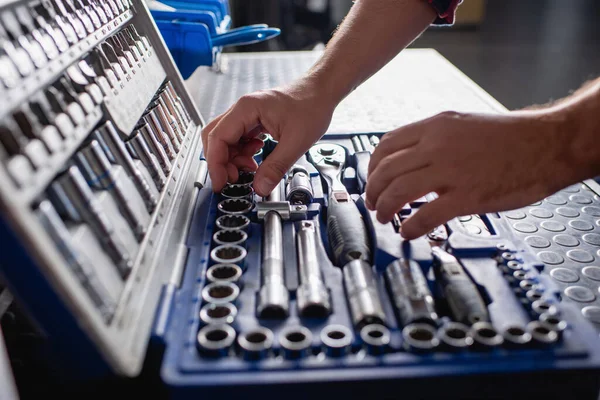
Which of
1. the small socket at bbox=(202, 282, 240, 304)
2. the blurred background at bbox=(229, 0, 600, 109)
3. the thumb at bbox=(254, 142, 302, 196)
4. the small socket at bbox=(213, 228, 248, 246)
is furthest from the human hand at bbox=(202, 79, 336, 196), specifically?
the blurred background at bbox=(229, 0, 600, 109)

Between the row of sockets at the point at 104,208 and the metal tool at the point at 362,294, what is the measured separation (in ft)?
0.72

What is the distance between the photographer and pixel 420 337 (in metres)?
0.48

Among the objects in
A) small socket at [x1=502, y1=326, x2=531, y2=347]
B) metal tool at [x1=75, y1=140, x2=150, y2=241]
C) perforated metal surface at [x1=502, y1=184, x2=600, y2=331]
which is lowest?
perforated metal surface at [x1=502, y1=184, x2=600, y2=331]

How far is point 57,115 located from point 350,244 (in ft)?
1.11

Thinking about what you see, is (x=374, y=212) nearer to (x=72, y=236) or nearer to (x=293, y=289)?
(x=293, y=289)

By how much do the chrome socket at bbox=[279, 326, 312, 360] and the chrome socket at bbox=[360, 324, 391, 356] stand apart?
0.05 m

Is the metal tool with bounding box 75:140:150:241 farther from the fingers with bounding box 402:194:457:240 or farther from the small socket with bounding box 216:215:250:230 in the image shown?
the fingers with bounding box 402:194:457:240

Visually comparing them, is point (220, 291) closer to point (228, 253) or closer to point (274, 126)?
point (228, 253)

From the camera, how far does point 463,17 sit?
4957 mm

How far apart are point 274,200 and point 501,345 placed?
0.36 m

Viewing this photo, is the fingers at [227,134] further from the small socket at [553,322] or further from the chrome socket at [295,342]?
the small socket at [553,322]

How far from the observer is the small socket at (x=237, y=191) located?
0.75m

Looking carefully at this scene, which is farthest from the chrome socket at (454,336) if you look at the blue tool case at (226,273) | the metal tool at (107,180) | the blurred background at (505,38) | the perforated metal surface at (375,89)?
the blurred background at (505,38)

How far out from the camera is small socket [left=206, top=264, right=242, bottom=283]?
1.84 ft
